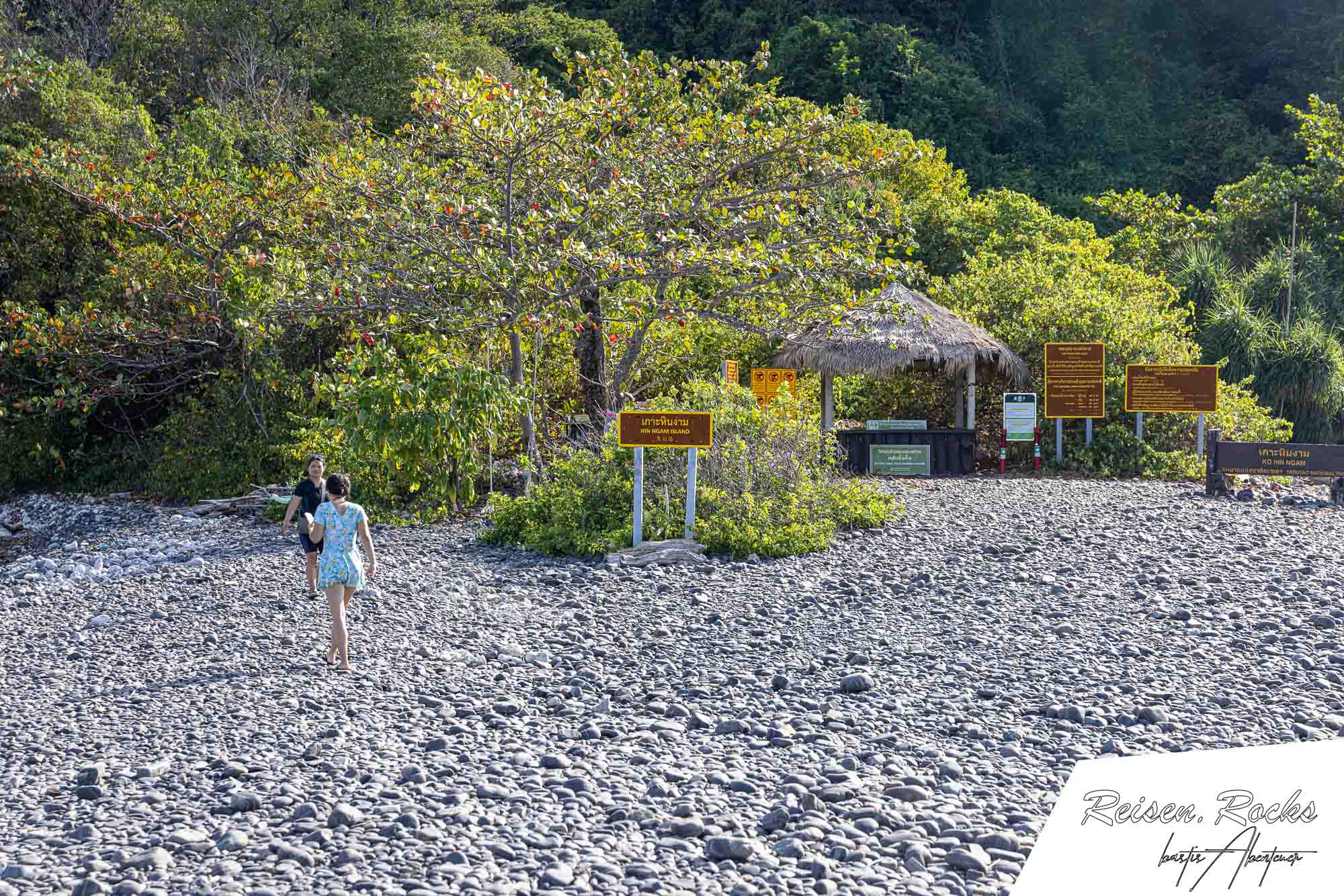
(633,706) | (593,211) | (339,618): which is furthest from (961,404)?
(339,618)

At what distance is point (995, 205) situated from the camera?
2506 centimetres

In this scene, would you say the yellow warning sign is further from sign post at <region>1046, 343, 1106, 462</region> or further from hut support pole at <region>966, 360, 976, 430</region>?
sign post at <region>1046, 343, 1106, 462</region>

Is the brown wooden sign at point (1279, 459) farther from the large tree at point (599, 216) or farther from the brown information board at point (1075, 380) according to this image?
the large tree at point (599, 216)

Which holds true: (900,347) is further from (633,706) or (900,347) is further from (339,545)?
(633,706)

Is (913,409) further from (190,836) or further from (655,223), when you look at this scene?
(190,836)

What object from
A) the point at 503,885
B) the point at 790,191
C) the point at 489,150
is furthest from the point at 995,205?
the point at 503,885

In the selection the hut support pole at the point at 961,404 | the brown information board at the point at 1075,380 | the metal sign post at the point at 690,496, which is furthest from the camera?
the hut support pole at the point at 961,404

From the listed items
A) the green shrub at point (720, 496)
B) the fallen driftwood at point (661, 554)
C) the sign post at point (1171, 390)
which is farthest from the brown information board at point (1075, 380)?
the fallen driftwood at point (661, 554)

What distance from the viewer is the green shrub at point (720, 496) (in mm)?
9672

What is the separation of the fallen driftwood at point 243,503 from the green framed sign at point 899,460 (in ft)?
25.7

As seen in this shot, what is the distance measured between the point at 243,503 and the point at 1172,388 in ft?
39.7

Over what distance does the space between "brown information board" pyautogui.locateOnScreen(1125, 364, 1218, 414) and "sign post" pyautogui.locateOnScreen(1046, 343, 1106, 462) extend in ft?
1.30

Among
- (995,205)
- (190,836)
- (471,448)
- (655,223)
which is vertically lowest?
(190,836)

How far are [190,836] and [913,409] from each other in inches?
632
